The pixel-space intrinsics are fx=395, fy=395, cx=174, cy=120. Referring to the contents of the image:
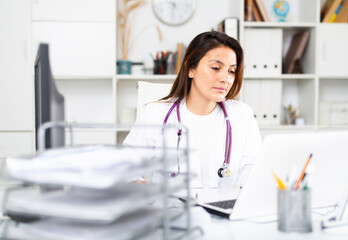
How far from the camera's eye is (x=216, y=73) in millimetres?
1749

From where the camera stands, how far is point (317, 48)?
119 inches

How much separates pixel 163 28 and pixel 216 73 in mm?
1532

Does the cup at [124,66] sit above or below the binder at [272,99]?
above

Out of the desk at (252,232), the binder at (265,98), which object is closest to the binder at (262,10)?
the binder at (265,98)

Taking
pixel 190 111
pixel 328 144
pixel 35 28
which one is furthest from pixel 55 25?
pixel 328 144

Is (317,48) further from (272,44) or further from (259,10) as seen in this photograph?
(259,10)

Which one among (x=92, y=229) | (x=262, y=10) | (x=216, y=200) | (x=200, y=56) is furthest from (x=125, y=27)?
(x=92, y=229)

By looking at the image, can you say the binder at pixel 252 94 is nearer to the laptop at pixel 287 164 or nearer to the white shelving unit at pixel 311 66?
the white shelving unit at pixel 311 66

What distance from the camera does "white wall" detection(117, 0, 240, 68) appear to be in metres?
3.14

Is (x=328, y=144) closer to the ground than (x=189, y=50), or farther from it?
closer to the ground

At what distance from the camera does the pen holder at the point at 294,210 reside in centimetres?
85

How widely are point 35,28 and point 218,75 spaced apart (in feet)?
5.40

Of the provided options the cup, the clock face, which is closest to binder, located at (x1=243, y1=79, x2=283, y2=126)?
the clock face

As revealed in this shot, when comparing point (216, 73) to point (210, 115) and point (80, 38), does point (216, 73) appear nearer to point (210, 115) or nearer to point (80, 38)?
point (210, 115)
